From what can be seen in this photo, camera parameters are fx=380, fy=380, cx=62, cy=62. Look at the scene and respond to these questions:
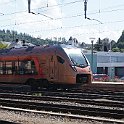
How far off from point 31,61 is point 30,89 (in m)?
1.89

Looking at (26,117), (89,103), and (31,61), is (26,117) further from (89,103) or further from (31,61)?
(31,61)

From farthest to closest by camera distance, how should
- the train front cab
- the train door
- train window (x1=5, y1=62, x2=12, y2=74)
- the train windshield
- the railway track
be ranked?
train window (x1=5, y1=62, x2=12, y2=74)
the train door
the train windshield
the train front cab
the railway track

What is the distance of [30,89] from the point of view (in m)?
25.5

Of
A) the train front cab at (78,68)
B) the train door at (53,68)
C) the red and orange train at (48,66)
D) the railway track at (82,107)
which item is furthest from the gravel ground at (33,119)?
the train door at (53,68)

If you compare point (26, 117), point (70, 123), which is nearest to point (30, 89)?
point (26, 117)

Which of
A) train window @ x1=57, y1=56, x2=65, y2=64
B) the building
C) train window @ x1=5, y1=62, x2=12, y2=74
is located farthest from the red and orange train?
the building

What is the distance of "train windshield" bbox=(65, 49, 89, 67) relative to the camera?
24.0 metres

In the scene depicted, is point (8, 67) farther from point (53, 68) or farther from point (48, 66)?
point (53, 68)

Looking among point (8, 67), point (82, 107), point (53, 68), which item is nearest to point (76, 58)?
point (53, 68)

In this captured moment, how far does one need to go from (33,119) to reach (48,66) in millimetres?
13284

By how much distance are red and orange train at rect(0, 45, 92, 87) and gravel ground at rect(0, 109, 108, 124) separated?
34.3 ft

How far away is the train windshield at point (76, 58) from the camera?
78.7ft

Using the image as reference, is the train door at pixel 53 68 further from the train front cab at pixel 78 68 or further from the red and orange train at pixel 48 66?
the train front cab at pixel 78 68

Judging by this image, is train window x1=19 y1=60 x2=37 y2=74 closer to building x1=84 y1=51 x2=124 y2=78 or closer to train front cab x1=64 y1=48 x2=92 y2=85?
train front cab x1=64 y1=48 x2=92 y2=85
